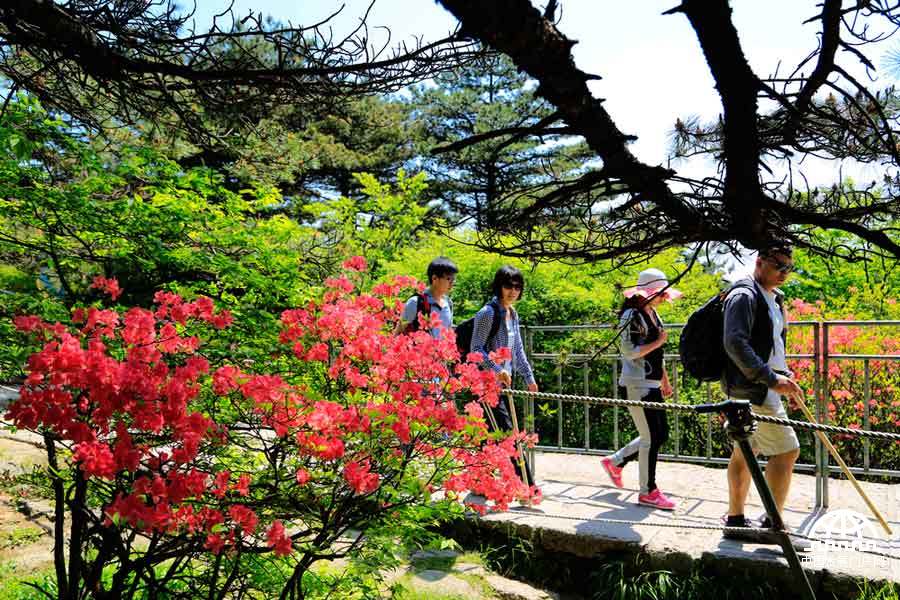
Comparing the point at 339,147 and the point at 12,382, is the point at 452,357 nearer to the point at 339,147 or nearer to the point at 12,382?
the point at 12,382

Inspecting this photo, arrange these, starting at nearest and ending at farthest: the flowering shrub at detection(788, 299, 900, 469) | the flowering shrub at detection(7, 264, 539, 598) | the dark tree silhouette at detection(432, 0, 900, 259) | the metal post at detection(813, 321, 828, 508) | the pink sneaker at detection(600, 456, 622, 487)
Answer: the dark tree silhouette at detection(432, 0, 900, 259) < the flowering shrub at detection(7, 264, 539, 598) < the metal post at detection(813, 321, 828, 508) < the pink sneaker at detection(600, 456, 622, 487) < the flowering shrub at detection(788, 299, 900, 469)

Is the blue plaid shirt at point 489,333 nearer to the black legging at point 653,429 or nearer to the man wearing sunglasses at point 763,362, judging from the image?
the black legging at point 653,429

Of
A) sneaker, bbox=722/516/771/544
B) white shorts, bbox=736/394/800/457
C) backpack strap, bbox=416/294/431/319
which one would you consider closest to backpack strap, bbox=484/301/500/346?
backpack strap, bbox=416/294/431/319

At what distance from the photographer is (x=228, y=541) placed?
91.3 inches

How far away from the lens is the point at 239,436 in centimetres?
287

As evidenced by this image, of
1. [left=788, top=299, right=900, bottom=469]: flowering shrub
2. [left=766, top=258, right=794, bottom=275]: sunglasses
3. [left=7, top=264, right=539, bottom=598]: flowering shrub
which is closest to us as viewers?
[left=7, top=264, right=539, bottom=598]: flowering shrub

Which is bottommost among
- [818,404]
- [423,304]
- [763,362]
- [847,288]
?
[818,404]

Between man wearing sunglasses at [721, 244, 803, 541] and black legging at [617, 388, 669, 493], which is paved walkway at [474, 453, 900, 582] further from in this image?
man wearing sunglasses at [721, 244, 803, 541]

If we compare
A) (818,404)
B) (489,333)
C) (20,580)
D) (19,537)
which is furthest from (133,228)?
(818,404)

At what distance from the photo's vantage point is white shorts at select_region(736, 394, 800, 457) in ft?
12.3

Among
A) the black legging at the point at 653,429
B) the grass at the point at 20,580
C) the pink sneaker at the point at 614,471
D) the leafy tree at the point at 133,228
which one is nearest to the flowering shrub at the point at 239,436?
the leafy tree at the point at 133,228

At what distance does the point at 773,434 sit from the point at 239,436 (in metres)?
2.77

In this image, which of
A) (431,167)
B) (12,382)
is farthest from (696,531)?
(431,167)

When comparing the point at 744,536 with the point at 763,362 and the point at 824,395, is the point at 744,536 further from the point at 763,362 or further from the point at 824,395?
the point at 824,395
